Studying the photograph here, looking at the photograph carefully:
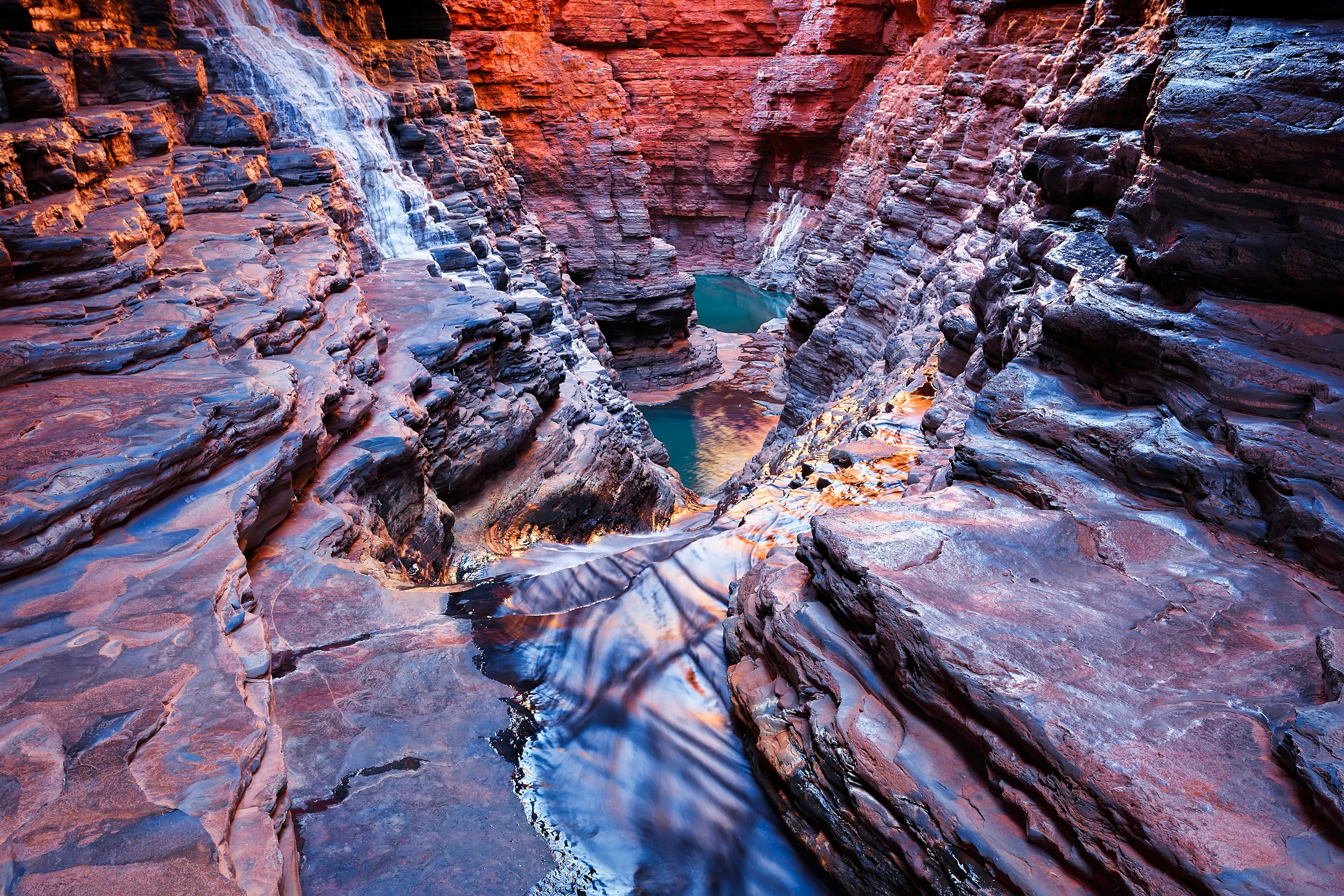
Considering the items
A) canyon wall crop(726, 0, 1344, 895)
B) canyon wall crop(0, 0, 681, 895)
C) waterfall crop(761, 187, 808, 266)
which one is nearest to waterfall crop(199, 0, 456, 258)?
canyon wall crop(0, 0, 681, 895)

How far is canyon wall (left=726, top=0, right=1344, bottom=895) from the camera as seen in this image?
2201 mm

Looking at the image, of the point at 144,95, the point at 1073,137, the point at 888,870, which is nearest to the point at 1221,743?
the point at 888,870

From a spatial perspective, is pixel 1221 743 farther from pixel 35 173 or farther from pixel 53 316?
pixel 35 173

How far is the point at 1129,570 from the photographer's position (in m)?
3.19

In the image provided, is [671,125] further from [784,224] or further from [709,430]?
[709,430]

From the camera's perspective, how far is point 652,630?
4516 mm

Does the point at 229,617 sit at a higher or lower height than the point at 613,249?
higher

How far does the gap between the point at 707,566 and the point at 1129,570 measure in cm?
273

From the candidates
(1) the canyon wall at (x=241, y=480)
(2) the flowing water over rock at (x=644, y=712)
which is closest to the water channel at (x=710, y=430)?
(1) the canyon wall at (x=241, y=480)

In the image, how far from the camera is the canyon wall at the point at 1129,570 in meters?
2.20

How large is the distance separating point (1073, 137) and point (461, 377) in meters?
6.84

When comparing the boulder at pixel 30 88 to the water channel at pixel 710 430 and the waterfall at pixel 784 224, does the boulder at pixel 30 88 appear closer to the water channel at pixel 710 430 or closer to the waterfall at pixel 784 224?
the water channel at pixel 710 430

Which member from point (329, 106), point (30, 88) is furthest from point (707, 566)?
point (329, 106)

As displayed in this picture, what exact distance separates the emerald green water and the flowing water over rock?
23.2m
